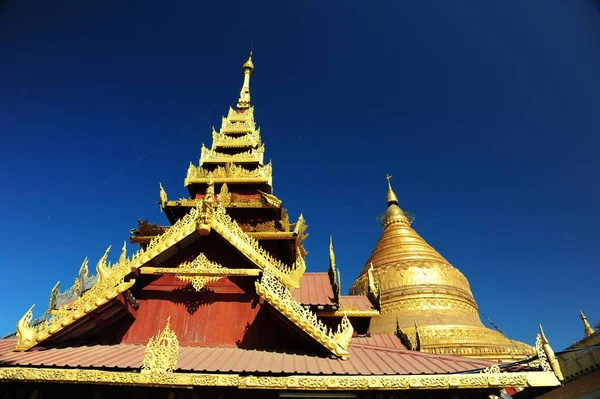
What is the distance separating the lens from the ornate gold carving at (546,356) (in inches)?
231

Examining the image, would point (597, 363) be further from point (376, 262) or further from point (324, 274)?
point (376, 262)

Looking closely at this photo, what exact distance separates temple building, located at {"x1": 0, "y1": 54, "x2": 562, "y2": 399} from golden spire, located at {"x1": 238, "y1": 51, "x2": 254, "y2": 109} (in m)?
11.7

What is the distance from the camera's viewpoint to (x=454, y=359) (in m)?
7.11

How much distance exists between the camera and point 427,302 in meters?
27.7

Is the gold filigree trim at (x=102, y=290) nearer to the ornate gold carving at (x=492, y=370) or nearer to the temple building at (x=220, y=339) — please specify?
the temple building at (x=220, y=339)

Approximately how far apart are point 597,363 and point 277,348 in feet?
51.2

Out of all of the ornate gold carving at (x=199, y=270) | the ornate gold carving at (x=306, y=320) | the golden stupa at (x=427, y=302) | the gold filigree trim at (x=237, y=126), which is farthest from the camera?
the golden stupa at (x=427, y=302)

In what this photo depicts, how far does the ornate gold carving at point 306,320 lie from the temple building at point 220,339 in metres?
0.02

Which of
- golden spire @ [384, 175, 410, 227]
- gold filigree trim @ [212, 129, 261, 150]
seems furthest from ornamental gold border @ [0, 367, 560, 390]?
golden spire @ [384, 175, 410, 227]

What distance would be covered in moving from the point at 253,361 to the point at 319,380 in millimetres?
1503

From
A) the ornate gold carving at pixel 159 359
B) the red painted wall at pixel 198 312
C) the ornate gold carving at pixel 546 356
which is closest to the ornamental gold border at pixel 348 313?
the red painted wall at pixel 198 312

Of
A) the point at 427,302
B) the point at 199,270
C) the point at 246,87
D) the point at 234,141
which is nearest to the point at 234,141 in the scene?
the point at 234,141

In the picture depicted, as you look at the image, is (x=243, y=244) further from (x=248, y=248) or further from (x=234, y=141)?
(x=234, y=141)

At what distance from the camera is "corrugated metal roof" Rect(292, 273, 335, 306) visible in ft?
31.9
